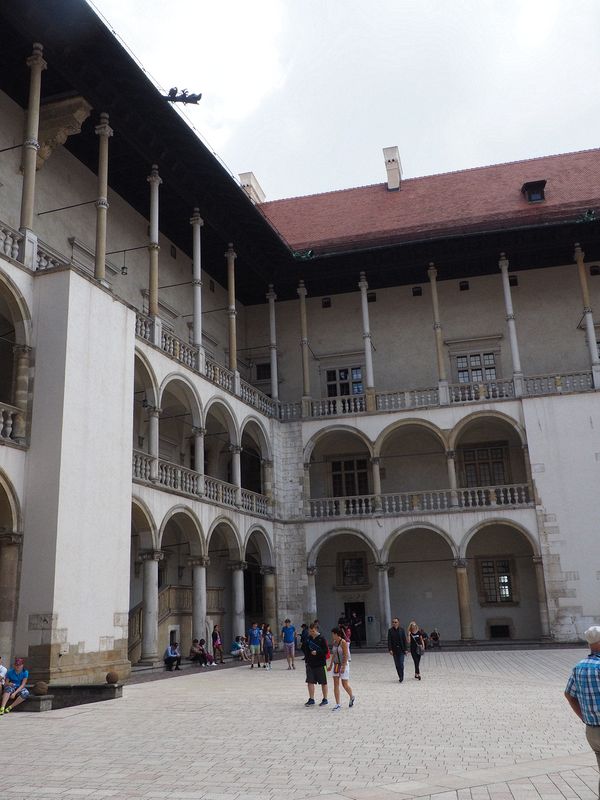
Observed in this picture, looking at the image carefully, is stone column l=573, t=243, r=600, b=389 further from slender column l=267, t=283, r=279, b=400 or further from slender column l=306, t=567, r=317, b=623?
slender column l=306, t=567, r=317, b=623

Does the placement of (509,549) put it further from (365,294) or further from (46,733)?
(46,733)

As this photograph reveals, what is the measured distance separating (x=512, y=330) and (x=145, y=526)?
14.1m

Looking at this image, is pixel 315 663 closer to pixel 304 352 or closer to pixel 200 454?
pixel 200 454

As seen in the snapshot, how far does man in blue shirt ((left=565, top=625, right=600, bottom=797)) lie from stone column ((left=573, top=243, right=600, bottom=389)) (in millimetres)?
20741

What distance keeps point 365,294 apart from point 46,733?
66.5 ft

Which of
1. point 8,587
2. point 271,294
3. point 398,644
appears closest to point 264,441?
point 271,294

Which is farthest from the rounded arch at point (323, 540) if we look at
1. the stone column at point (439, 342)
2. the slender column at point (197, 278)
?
the slender column at point (197, 278)

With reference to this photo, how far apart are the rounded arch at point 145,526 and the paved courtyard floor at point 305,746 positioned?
4521mm

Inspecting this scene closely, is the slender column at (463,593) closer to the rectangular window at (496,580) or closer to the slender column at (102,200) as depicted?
the rectangular window at (496,580)

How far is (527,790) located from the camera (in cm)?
553

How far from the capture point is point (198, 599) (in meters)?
19.8

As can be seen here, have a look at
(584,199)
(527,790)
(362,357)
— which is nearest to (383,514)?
(362,357)

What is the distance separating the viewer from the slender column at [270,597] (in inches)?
962

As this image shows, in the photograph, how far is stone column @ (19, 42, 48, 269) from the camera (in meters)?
14.2
